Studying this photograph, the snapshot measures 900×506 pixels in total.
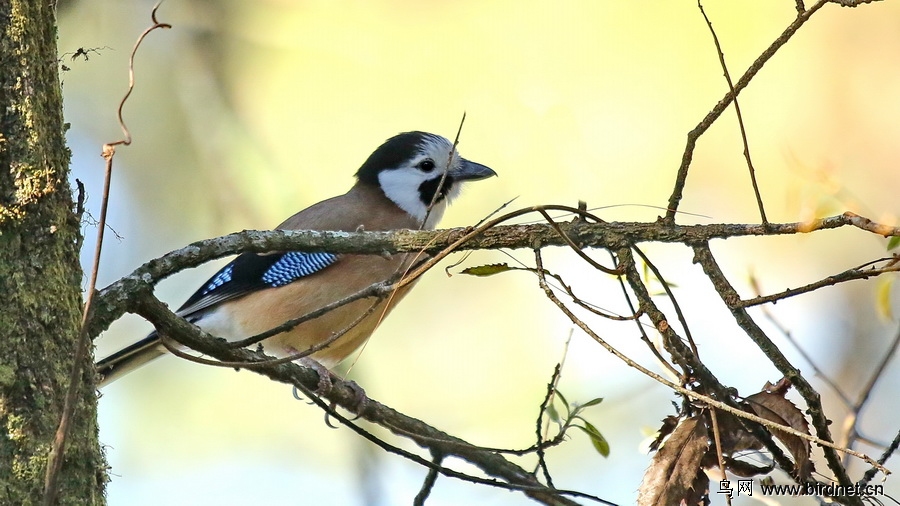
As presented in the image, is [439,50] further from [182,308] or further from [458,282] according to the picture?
[182,308]

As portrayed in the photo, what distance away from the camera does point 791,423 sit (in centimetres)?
253

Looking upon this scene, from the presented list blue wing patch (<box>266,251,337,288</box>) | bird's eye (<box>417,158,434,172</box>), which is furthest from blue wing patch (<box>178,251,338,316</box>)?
bird's eye (<box>417,158,434,172</box>)

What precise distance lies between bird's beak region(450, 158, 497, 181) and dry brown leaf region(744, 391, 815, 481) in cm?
364

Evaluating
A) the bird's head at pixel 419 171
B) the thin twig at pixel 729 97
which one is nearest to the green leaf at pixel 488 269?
the thin twig at pixel 729 97

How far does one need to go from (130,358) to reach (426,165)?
91.4 inches

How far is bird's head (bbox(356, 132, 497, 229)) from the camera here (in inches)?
238

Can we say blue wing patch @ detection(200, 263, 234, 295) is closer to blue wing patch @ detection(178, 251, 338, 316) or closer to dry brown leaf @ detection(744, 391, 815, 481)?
blue wing patch @ detection(178, 251, 338, 316)

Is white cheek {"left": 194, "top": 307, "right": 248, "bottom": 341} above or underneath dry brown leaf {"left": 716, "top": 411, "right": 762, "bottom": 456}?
above

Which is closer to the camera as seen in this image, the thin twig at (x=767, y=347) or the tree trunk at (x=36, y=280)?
the tree trunk at (x=36, y=280)

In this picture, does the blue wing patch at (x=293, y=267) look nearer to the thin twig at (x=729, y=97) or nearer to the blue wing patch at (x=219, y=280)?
the blue wing patch at (x=219, y=280)

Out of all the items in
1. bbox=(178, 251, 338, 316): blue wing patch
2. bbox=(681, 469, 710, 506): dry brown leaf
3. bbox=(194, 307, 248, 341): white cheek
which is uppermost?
bbox=(178, 251, 338, 316): blue wing patch

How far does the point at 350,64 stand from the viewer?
6.99m

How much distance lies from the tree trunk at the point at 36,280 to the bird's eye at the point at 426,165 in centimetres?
369

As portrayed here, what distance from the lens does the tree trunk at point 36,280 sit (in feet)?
7.23
